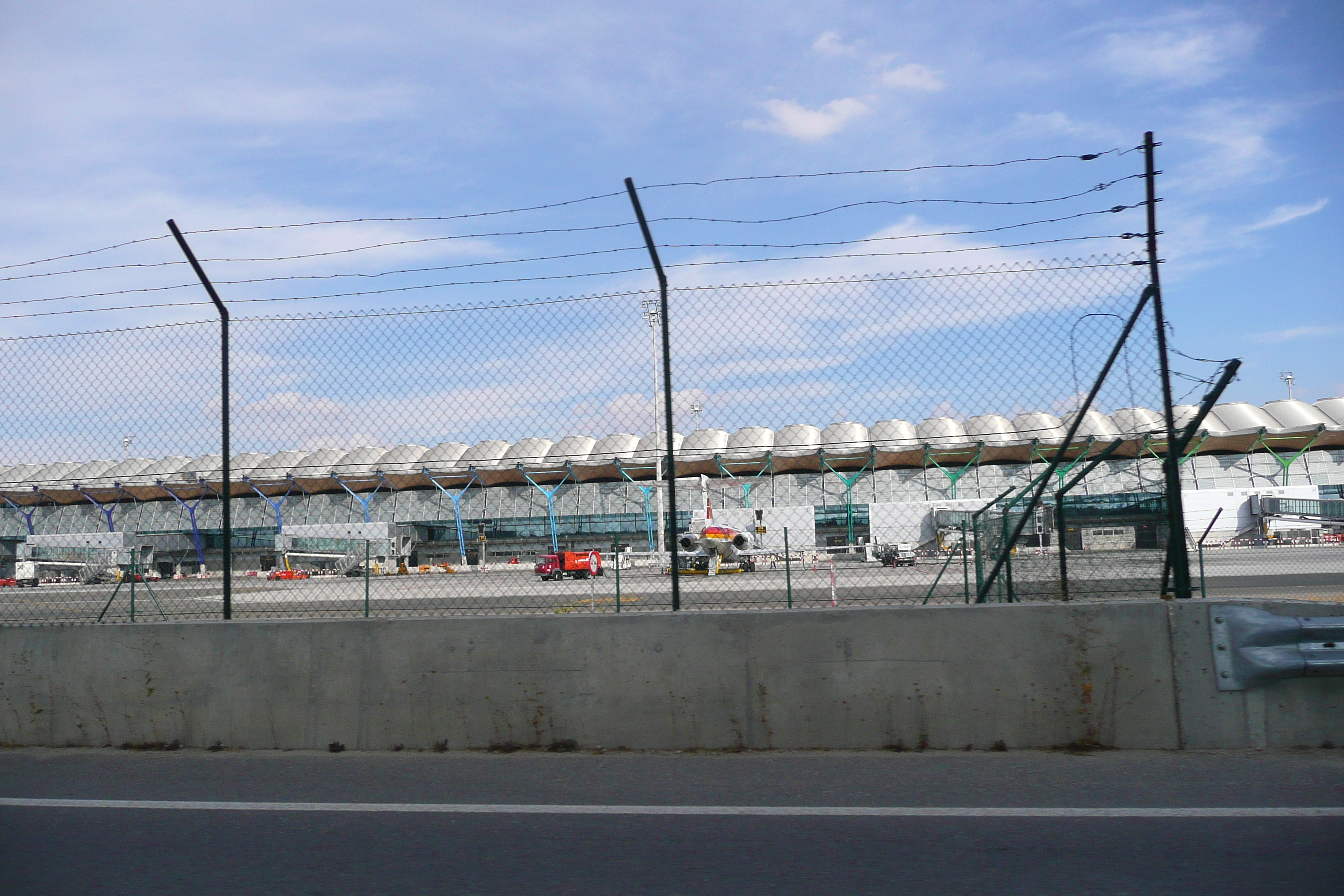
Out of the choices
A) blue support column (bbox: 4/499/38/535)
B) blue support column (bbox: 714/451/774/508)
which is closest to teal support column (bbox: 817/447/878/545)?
blue support column (bbox: 714/451/774/508)

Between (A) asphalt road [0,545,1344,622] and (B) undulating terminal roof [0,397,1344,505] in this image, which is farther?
(A) asphalt road [0,545,1344,622]

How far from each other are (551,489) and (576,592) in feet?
55.0

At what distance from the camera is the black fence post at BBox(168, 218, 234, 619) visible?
25.4 ft

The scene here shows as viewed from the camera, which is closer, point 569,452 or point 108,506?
point 108,506

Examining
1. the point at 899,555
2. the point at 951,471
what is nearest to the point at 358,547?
Answer: the point at 899,555

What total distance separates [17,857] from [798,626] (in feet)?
15.3

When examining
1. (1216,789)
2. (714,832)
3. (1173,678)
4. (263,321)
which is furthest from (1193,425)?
(263,321)

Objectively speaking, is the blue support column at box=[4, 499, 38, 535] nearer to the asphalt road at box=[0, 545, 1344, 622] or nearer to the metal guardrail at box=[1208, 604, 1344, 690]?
the asphalt road at box=[0, 545, 1344, 622]

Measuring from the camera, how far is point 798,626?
265 inches

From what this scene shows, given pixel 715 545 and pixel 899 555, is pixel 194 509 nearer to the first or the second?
pixel 715 545

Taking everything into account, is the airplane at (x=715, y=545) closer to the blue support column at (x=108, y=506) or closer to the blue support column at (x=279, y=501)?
the blue support column at (x=279, y=501)

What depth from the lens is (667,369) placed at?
7.39m

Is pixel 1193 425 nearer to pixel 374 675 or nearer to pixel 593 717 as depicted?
pixel 593 717

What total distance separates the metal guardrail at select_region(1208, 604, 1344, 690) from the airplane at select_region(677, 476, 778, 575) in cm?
2596
